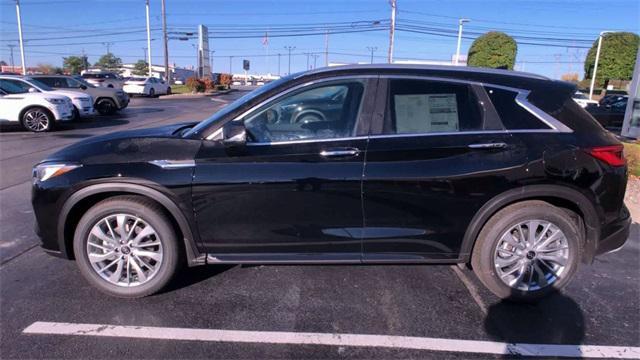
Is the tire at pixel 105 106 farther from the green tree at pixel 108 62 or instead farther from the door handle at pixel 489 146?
the green tree at pixel 108 62

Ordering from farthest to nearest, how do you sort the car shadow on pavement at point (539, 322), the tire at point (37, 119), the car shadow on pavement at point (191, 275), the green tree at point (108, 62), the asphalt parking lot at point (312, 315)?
the green tree at point (108, 62)
the tire at point (37, 119)
the car shadow on pavement at point (191, 275)
the car shadow on pavement at point (539, 322)
the asphalt parking lot at point (312, 315)

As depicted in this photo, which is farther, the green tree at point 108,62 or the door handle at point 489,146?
the green tree at point 108,62

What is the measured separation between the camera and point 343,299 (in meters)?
3.62

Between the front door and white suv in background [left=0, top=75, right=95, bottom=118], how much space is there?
43.5 feet

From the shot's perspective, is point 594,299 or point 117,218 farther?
point 594,299

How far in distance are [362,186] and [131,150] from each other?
175 centimetres

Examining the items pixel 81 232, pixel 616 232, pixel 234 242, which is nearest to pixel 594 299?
pixel 616 232

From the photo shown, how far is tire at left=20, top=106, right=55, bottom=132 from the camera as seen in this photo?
43.5 feet

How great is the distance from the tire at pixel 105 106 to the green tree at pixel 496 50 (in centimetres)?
2775

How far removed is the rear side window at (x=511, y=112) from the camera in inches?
136

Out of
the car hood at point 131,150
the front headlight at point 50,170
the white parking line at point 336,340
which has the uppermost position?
the car hood at point 131,150

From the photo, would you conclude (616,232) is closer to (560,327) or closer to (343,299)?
(560,327)

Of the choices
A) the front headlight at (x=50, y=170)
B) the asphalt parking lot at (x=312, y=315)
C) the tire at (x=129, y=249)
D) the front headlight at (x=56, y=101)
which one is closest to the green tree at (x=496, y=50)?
the front headlight at (x=56, y=101)

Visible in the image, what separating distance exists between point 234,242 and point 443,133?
5.81 feet
